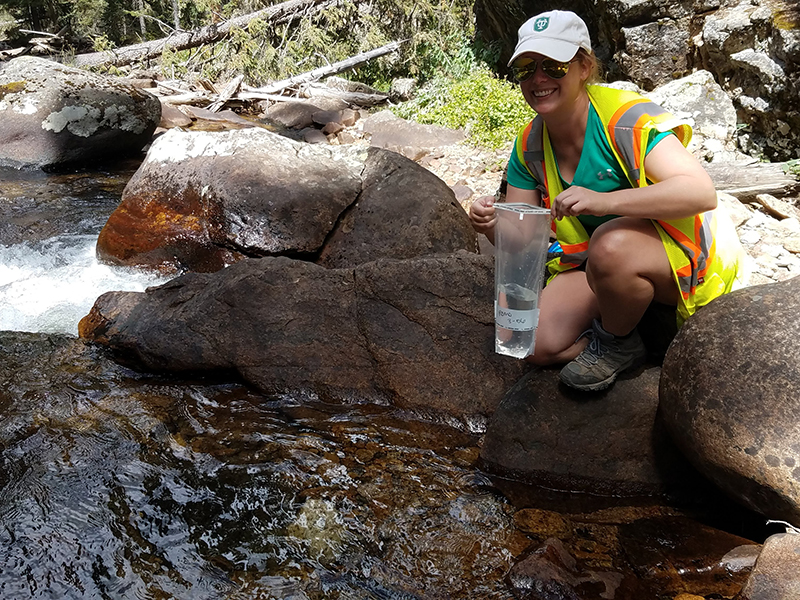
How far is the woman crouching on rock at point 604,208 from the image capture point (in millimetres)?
2441

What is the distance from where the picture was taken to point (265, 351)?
3.69 m

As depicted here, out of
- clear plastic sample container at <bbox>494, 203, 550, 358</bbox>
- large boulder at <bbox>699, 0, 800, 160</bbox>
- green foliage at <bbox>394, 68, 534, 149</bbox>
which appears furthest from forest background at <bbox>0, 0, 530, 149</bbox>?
clear plastic sample container at <bbox>494, 203, 550, 358</bbox>

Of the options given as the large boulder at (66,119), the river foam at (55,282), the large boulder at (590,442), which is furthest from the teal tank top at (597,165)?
the large boulder at (66,119)

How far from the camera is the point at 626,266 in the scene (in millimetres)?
2557

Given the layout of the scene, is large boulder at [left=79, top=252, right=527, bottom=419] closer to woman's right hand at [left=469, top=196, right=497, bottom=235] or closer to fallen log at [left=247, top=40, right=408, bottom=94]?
woman's right hand at [left=469, top=196, right=497, bottom=235]

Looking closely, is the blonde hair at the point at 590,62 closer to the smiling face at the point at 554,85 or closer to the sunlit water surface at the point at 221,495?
the smiling face at the point at 554,85

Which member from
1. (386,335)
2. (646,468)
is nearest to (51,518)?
(386,335)

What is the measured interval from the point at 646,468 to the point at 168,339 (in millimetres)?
2490

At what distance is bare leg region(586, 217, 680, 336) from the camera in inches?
101

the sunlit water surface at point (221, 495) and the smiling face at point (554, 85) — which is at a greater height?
the smiling face at point (554, 85)

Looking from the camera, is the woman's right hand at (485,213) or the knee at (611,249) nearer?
the knee at (611,249)

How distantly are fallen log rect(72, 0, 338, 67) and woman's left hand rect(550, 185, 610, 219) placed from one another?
12372 mm

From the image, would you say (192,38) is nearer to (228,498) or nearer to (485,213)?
(485,213)

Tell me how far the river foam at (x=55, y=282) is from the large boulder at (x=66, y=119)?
3034mm
